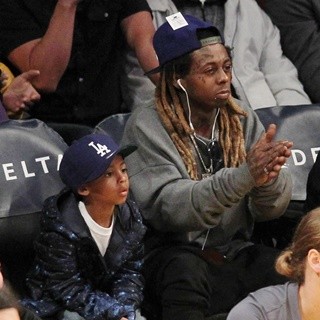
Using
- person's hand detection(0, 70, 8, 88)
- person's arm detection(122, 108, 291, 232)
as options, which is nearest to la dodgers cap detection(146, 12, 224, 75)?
person's arm detection(122, 108, 291, 232)

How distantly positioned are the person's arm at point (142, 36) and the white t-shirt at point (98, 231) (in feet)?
3.07

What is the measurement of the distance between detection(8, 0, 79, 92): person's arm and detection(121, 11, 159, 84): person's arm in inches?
11.4

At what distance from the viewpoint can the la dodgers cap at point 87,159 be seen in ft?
13.0

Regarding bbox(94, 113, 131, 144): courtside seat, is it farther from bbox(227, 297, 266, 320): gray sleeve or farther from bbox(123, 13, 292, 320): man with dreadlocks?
bbox(227, 297, 266, 320): gray sleeve

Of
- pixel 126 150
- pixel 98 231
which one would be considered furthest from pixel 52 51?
pixel 98 231

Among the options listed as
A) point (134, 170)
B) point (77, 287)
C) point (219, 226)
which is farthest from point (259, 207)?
point (77, 287)

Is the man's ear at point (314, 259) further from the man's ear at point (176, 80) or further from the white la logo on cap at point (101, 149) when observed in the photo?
the man's ear at point (176, 80)

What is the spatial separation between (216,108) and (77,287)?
89 centimetres

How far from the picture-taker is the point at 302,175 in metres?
4.61

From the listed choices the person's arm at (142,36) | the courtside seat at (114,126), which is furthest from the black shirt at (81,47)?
the courtside seat at (114,126)

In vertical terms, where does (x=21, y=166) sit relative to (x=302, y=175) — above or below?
above

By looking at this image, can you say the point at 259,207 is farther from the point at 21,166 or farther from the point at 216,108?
the point at 21,166

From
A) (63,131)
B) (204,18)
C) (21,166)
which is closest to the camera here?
(21,166)

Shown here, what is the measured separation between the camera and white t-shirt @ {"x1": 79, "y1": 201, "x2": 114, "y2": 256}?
13.1 feet
